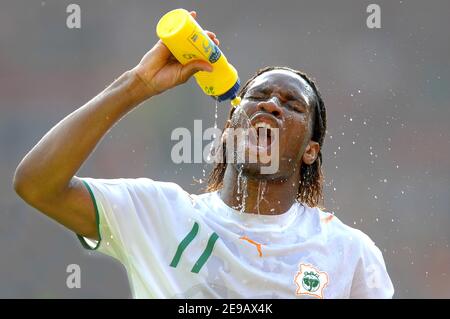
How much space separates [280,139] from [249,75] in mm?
4476

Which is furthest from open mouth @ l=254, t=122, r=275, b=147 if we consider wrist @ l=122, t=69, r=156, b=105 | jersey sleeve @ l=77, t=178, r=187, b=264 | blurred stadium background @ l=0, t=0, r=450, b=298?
blurred stadium background @ l=0, t=0, r=450, b=298

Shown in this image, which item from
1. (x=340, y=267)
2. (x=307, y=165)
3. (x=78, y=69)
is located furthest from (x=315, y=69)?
(x=340, y=267)

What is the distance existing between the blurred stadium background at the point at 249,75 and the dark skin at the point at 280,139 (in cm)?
326

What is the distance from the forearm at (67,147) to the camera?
109 inches

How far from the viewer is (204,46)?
9.41 ft

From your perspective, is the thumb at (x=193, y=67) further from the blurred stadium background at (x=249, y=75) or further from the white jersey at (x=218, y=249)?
the blurred stadium background at (x=249, y=75)

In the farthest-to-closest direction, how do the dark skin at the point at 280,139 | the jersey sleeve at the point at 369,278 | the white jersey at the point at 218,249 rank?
1. the dark skin at the point at 280,139
2. the jersey sleeve at the point at 369,278
3. the white jersey at the point at 218,249

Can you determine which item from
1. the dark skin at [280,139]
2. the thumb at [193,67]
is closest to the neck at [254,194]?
the dark skin at [280,139]

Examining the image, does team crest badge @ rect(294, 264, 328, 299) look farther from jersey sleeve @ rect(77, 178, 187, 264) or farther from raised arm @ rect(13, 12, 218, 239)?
raised arm @ rect(13, 12, 218, 239)

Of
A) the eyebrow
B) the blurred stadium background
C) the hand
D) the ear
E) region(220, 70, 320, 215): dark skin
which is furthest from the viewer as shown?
the blurred stadium background

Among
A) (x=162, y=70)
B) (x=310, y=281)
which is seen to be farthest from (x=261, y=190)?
(x=162, y=70)

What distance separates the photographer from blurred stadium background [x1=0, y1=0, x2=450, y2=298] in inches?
279

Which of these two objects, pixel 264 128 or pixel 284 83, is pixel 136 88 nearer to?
pixel 264 128

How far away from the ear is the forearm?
101 centimetres
